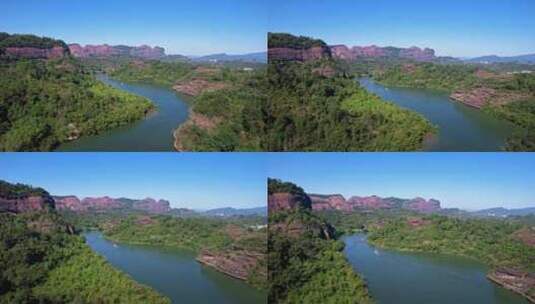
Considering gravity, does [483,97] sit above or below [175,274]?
above

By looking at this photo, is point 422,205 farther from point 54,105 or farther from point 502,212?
point 54,105

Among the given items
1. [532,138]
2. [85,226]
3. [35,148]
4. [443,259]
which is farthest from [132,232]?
[532,138]

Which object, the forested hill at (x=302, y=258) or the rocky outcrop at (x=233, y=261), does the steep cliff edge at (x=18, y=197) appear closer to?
the rocky outcrop at (x=233, y=261)

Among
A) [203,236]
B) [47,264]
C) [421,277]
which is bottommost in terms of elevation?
[421,277]

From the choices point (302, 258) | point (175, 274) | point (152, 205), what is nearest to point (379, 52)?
point (302, 258)

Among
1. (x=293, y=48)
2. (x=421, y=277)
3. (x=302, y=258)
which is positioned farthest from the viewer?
(x=421, y=277)

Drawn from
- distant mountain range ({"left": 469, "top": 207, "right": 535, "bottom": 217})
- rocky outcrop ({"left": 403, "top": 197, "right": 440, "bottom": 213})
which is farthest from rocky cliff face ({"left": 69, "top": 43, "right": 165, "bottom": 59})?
distant mountain range ({"left": 469, "top": 207, "right": 535, "bottom": 217})

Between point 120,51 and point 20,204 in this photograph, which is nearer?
point 20,204
